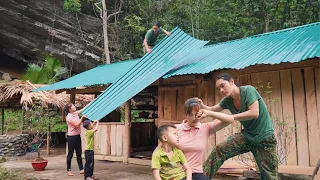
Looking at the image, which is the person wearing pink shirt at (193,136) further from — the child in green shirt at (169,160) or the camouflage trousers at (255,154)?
the camouflage trousers at (255,154)

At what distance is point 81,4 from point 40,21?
2524mm

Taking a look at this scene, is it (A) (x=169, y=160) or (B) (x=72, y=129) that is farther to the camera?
(B) (x=72, y=129)

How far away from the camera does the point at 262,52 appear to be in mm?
5992

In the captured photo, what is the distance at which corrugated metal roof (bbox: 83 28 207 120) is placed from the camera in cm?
543

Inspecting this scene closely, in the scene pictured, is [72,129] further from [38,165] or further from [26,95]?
[26,95]

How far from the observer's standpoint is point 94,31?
57.3 ft

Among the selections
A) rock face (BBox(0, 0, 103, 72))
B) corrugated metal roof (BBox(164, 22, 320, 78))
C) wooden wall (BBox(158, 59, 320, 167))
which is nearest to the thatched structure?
rock face (BBox(0, 0, 103, 72))

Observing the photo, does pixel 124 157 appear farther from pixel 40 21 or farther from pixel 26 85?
pixel 40 21

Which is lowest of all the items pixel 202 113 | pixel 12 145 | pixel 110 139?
pixel 12 145

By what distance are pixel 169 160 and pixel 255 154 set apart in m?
1.19

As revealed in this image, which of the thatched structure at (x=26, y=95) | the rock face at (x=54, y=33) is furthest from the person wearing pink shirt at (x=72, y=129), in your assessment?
the rock face at (x=54, y=33)

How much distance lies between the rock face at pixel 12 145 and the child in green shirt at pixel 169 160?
9.73 meters

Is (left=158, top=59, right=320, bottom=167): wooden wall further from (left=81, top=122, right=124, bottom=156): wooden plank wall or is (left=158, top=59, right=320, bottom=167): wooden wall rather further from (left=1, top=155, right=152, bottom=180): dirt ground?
(left=81, top=122, right=124, bottom=156): wooden plank wall

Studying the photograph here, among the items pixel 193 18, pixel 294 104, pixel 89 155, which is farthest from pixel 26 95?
pixel 193 18
